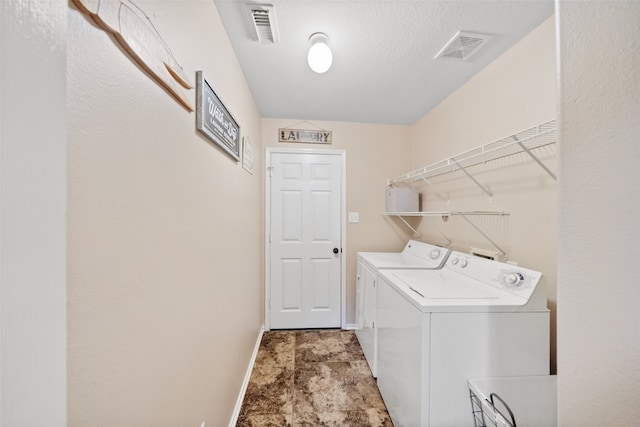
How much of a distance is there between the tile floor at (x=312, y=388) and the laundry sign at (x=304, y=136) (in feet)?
7.18

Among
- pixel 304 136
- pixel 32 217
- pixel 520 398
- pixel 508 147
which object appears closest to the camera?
pixel 32 217

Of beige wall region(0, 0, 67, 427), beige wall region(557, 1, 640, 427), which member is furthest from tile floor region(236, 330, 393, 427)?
beige wall region(0, 0, 67, 427)

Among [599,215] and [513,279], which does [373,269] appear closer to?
[513,279]

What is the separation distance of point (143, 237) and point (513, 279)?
1.71 meters

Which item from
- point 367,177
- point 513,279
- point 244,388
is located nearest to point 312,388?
point 244,388

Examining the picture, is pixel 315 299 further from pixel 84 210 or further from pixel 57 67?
pixel 57 67

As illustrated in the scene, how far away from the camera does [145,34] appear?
2.09 ft

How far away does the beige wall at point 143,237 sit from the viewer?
469 mm

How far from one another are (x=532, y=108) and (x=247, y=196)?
6.62 ft

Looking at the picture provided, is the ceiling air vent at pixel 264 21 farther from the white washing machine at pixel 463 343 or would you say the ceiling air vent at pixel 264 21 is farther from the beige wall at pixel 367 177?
the white washing machine at pixel 463 343

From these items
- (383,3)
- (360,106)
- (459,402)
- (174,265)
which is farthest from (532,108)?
(174,265)

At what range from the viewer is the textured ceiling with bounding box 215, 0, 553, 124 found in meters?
1.22

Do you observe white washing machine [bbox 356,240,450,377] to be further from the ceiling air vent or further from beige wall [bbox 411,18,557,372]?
the ceiling air vent

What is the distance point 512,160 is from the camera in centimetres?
144
